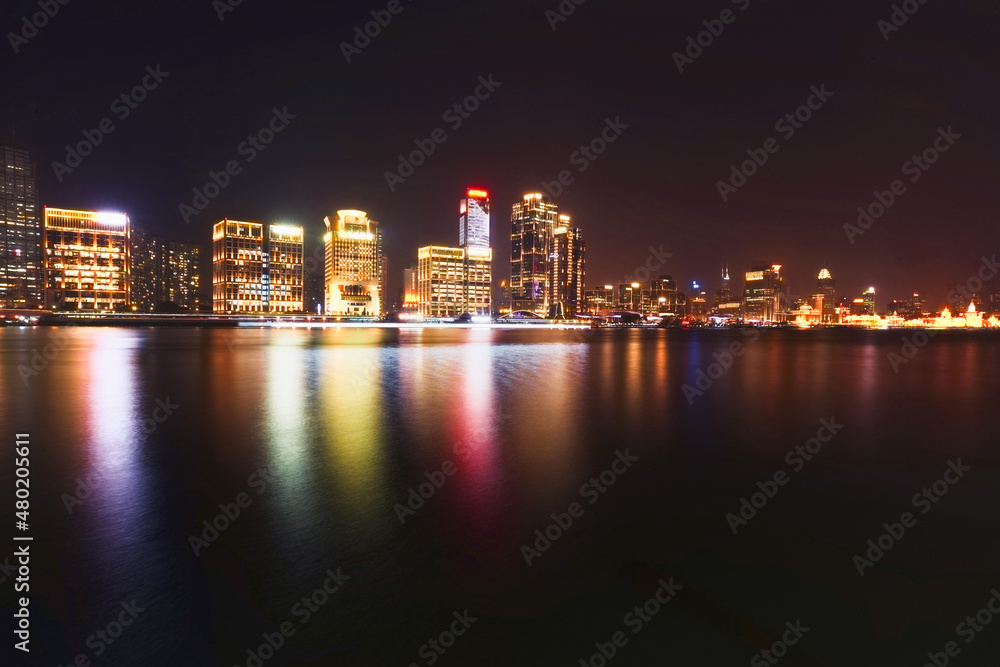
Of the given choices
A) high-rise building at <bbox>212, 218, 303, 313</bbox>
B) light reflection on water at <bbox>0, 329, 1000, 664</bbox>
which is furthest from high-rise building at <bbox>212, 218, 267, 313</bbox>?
light reflection on water at <bbox>0, 329, 1000, 664</bbox>

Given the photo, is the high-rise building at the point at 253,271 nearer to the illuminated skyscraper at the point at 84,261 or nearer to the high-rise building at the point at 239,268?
the high-rise building at the point at 239,268

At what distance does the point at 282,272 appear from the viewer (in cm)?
19075

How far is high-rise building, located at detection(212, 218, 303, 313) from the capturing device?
181500 millimetres

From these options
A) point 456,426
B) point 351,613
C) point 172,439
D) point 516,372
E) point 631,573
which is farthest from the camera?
point 516,372

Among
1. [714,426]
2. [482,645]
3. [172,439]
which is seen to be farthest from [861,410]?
[172,439]

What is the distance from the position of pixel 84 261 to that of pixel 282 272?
187ft

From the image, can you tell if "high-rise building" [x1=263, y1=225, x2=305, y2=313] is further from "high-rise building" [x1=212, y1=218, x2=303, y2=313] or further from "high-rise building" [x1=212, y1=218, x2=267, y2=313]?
"high-rise building" [x1=212, y1=218, x2=267, y2=313]

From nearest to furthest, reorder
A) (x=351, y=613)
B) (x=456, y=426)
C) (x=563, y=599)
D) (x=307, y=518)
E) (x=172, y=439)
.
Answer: (x=351, y=613)
(x=563, y=599)
(x=307, y=518)
(x=172, y=439)
(x=456, y=426)

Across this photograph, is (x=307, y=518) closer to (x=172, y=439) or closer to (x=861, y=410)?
(x=172, y=439)

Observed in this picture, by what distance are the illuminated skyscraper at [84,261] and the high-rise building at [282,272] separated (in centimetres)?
4226

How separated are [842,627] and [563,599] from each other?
2788mm

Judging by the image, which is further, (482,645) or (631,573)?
(631,573)

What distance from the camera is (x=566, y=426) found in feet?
46.8

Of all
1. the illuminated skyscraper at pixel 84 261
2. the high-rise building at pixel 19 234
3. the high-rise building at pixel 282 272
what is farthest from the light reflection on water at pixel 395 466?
the high-rise building at pixel 19 234
